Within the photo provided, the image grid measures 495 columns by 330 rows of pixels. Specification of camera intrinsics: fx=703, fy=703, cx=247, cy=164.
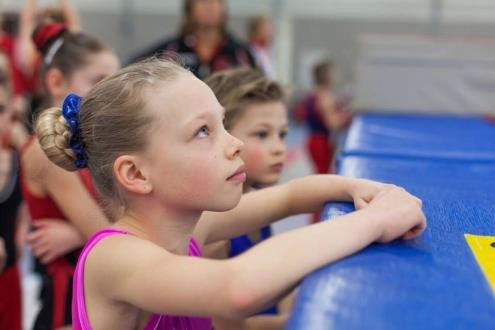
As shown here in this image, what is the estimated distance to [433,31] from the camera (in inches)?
308

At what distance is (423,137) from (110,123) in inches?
74.2

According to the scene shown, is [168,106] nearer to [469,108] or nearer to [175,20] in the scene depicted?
[469,108]

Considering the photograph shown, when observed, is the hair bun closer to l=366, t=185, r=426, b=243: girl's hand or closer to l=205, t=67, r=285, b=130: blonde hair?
l=205, t=67, r=285, b=130: blonde hair

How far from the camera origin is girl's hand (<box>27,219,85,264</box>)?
73.1 inches

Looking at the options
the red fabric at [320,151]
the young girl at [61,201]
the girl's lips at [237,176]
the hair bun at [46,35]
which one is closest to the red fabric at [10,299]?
the young girl at [61,201]

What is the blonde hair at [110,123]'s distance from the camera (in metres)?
1.18

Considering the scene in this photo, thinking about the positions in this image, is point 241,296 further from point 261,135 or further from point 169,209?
point 261,135

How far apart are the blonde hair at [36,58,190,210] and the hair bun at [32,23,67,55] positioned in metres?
1.05

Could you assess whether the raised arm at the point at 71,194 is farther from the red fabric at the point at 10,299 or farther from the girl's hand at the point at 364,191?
the girl's hand at the point at 364,191

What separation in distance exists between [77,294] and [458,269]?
2.04 ft

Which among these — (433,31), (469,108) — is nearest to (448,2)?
(433,31)

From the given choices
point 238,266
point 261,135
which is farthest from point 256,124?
point 238,266

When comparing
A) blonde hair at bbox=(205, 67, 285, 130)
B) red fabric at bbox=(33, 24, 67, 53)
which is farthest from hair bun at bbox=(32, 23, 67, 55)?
blonde hair at bbox=(205, 67, 285, 130)

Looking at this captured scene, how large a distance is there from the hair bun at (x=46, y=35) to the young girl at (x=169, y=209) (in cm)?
105
